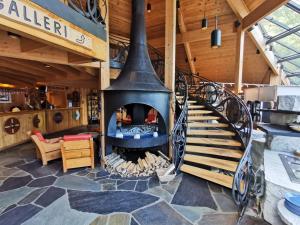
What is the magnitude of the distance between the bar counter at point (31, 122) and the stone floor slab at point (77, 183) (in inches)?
133

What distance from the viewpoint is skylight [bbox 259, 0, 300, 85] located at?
5252 millimetres

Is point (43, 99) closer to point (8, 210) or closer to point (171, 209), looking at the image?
point (8, 210)

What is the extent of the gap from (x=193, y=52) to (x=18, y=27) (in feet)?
26.7

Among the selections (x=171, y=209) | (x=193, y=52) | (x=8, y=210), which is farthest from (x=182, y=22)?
(x=8, y=210)

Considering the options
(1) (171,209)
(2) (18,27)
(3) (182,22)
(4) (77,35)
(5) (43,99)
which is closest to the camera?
(2) (18,27)

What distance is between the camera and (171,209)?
2682 mm

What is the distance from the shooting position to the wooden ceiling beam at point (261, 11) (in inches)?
168

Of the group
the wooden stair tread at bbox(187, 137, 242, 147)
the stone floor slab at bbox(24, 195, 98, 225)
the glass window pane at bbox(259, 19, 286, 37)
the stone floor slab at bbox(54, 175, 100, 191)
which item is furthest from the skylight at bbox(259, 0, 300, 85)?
the stone floor slab at bbox(24, 195, 98, 225)

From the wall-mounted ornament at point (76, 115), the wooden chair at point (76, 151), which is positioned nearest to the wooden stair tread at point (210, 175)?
the wooden chair at point (76, 151)

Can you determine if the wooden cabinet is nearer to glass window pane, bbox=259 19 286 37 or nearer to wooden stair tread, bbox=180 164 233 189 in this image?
wooden stair tread, bbox=180 164 233 189

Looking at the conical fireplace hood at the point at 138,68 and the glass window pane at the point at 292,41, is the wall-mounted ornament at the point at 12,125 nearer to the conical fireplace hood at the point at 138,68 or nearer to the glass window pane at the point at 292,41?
the conical fireplace hood at the point at 138,68

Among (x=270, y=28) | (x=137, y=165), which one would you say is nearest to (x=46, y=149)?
(x=137, y=165)

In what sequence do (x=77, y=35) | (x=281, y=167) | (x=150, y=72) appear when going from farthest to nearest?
1. (x=150, y=72)
2. (x=77, y=35)
3. (x=281, y=167)

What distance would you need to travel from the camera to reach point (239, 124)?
4.64 m
